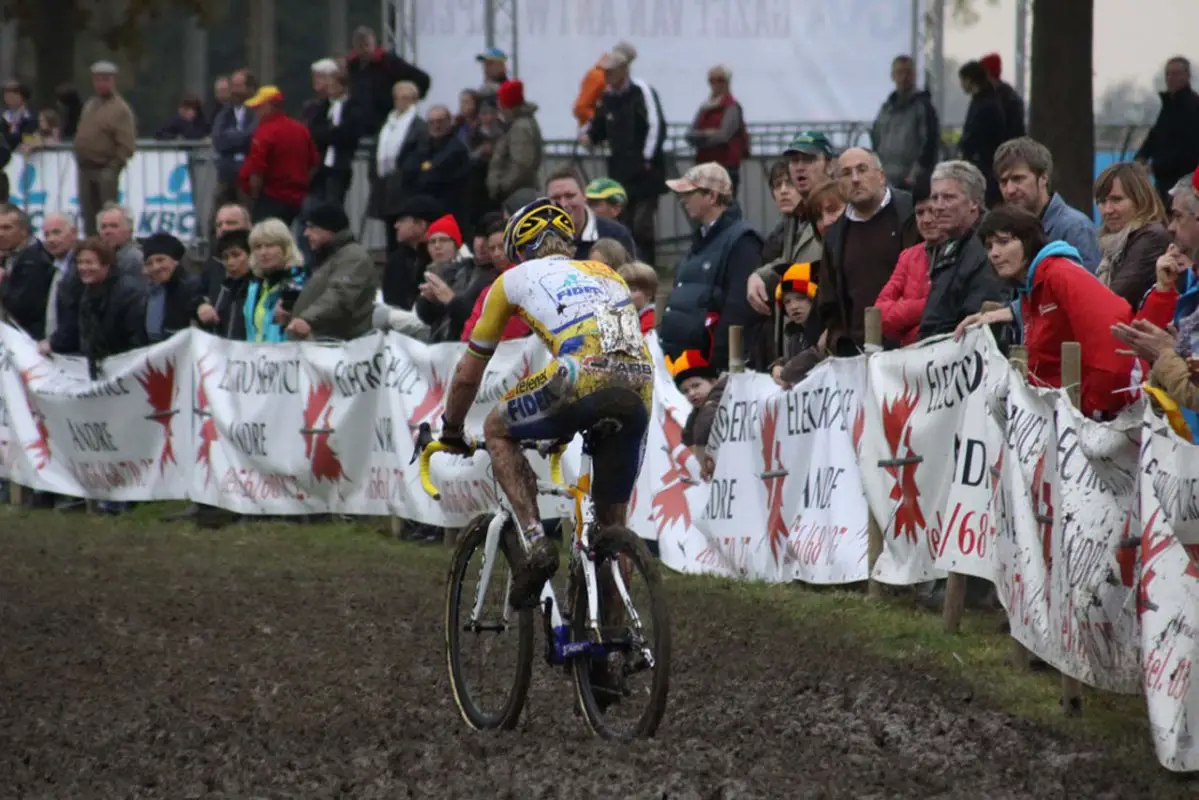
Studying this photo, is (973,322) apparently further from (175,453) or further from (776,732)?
(175,453)

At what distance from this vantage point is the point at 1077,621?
8.48 metres

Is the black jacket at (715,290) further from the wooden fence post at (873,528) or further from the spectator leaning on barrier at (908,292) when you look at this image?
the wooden fence post at (873,528)

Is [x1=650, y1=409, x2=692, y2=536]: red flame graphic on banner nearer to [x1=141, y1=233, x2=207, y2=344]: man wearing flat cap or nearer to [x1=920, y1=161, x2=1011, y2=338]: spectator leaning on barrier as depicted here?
[x1=920, y1=161, x2=1011, y2=338]: spectator leaning on barrier

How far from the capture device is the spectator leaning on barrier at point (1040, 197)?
10.9 m

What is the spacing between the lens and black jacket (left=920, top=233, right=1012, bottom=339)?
1123cm

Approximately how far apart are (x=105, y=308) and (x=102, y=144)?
20.8 feet

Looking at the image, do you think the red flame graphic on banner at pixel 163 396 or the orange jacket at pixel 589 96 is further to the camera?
the orange jacket at pixel 589 96

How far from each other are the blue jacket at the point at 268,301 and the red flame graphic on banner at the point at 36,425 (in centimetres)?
261

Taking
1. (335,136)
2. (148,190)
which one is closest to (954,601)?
(335,136)

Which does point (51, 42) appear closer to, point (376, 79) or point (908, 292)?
point (376, 79)

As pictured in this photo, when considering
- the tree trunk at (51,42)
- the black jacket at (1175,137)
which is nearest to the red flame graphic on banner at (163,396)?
the black jacket at (1175,137)

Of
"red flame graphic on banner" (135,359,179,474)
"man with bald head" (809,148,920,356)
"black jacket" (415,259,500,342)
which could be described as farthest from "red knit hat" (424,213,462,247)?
"man with bald head" (809,148,920,356)

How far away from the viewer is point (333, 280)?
1694 cm

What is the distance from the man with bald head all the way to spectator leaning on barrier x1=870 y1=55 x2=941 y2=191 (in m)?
6.71
